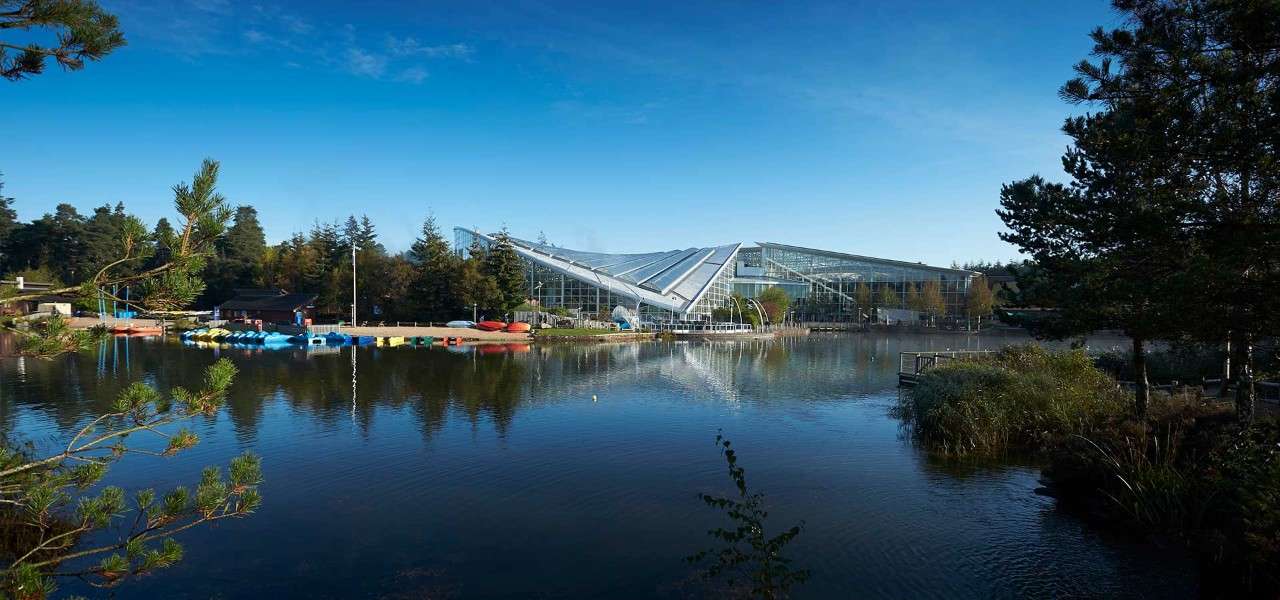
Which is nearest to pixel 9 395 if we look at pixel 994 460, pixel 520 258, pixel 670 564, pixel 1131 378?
pixel 670 564

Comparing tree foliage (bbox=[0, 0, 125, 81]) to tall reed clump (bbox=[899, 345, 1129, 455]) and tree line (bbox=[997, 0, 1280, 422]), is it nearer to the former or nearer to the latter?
tree line (bbox=[997, 0, 1280, 422])

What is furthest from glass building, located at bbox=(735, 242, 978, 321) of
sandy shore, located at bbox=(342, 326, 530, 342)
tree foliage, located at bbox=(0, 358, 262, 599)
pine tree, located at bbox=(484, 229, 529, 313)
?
tree foliage, located at bbox=(0, 358, 262, 599)

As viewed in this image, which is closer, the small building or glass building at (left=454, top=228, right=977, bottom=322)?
the small building

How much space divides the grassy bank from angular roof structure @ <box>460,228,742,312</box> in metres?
34.2

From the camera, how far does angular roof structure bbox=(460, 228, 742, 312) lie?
50156 mm

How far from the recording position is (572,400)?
1831 centimetres

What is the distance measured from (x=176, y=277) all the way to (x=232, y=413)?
14037 millimetres

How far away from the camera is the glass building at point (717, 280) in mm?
50125

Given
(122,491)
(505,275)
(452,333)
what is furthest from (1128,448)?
(505,275)

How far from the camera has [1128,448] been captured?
8.82m

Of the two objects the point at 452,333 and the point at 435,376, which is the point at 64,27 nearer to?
the point at 435,376

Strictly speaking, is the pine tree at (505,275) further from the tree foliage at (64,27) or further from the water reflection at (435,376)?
the tree foliage at (64,27)

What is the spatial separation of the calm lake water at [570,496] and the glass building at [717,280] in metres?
30.0

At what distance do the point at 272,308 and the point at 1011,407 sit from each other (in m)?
46.4
